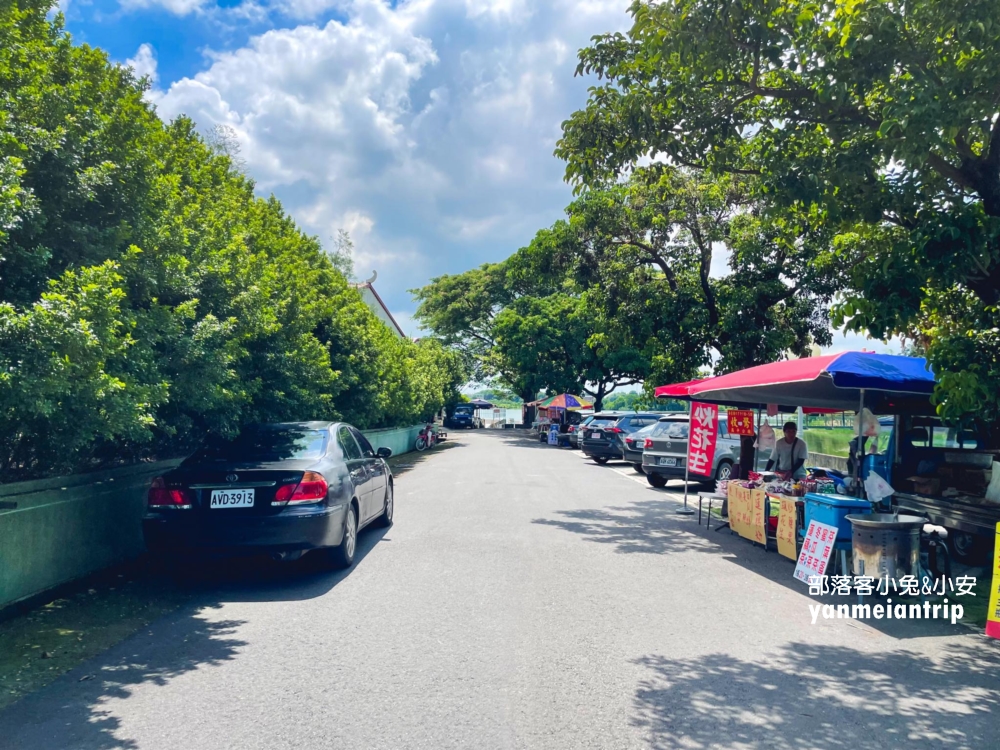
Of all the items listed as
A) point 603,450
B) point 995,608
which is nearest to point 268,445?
point 995,608

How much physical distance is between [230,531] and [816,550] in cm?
588

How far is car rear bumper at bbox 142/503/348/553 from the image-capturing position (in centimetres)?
698

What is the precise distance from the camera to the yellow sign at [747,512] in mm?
9781

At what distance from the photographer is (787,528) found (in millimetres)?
8922

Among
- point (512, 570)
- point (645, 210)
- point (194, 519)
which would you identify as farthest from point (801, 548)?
point (645, 210)

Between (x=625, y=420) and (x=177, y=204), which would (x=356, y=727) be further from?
(x=625, y=420)

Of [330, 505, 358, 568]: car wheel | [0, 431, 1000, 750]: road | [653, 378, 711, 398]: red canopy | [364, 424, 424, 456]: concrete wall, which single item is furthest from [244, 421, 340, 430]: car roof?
[364, 424, 424, 456]: concrete wall

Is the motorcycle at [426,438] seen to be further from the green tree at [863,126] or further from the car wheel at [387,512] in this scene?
the green tree at [863,126]

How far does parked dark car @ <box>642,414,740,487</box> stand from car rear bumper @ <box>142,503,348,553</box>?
38.1ft

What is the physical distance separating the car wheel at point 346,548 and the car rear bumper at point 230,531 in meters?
0.66

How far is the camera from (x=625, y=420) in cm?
2430

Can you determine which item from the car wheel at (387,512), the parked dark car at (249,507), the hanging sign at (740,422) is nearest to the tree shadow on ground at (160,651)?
the parked dark car at (249,507)

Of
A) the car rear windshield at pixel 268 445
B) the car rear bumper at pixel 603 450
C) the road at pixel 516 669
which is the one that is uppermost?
the car rear windshield at pixel 268 445

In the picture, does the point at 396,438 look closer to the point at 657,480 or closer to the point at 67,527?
the point at 657,480
